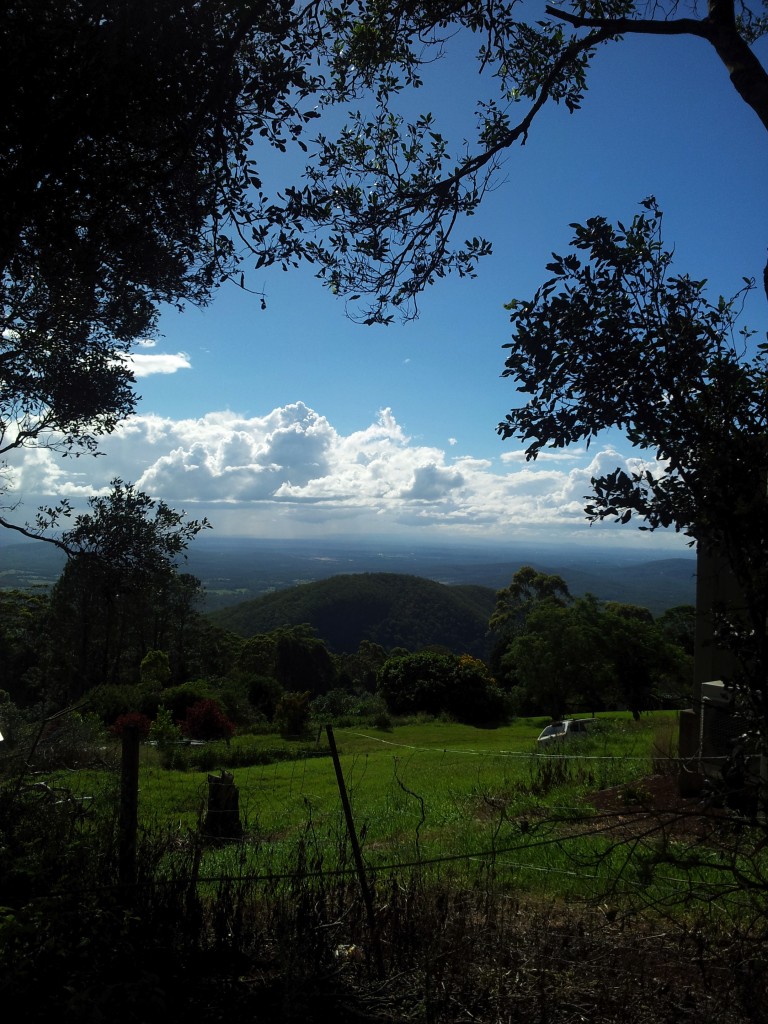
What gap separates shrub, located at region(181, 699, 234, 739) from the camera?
76.9ft

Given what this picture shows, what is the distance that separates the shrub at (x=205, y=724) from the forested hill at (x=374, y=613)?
178ft

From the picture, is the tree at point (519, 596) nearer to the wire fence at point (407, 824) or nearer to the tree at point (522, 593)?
the tree at point (522, 593)

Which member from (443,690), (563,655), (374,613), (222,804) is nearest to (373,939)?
(222,804)

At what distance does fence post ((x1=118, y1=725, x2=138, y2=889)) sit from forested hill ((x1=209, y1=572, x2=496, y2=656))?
7467cm

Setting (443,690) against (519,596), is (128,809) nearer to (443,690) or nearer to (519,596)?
(443,690)

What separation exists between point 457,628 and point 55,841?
8880 cm

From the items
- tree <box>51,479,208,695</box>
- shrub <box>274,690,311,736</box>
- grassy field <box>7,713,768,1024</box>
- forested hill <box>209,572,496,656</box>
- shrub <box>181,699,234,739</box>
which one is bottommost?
forested hill <box>209,572,496,656</box>

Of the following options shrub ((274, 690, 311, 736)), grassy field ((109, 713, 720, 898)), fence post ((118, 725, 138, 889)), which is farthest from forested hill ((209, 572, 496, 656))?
fence post ((118, 725, 138, 889))

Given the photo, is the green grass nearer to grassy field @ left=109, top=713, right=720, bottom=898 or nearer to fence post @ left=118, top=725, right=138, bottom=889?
grassy field @ left=109, top=713, right=720, bottom=898

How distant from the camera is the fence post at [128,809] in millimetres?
4078

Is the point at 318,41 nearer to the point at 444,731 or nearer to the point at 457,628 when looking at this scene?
the point at 444,731

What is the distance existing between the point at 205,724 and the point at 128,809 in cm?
2046

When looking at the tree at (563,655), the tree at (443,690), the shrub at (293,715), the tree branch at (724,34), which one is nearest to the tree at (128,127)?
the tree branch at (724,34)

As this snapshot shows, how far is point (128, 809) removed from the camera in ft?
14.0
